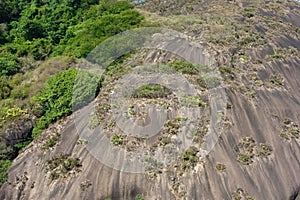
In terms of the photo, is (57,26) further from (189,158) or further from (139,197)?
(139,197)

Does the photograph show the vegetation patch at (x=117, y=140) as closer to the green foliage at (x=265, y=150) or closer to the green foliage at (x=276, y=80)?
the green foliage at (x=265, y=150)

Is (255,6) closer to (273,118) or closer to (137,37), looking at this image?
(137,37)

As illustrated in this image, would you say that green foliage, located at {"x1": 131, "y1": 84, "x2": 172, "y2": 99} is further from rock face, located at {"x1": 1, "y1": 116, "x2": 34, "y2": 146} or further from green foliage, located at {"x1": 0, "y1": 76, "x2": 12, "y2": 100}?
green foliage, located at {"x1": 0, "y1": 76, "x2": 12, "y2": 100}

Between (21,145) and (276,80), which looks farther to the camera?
(276,80)

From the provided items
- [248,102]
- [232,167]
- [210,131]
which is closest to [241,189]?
[232,167]

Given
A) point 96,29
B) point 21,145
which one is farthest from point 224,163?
point 96,29

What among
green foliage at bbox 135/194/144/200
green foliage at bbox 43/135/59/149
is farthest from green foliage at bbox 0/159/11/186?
green foliage at bbox 135/194/144/200
